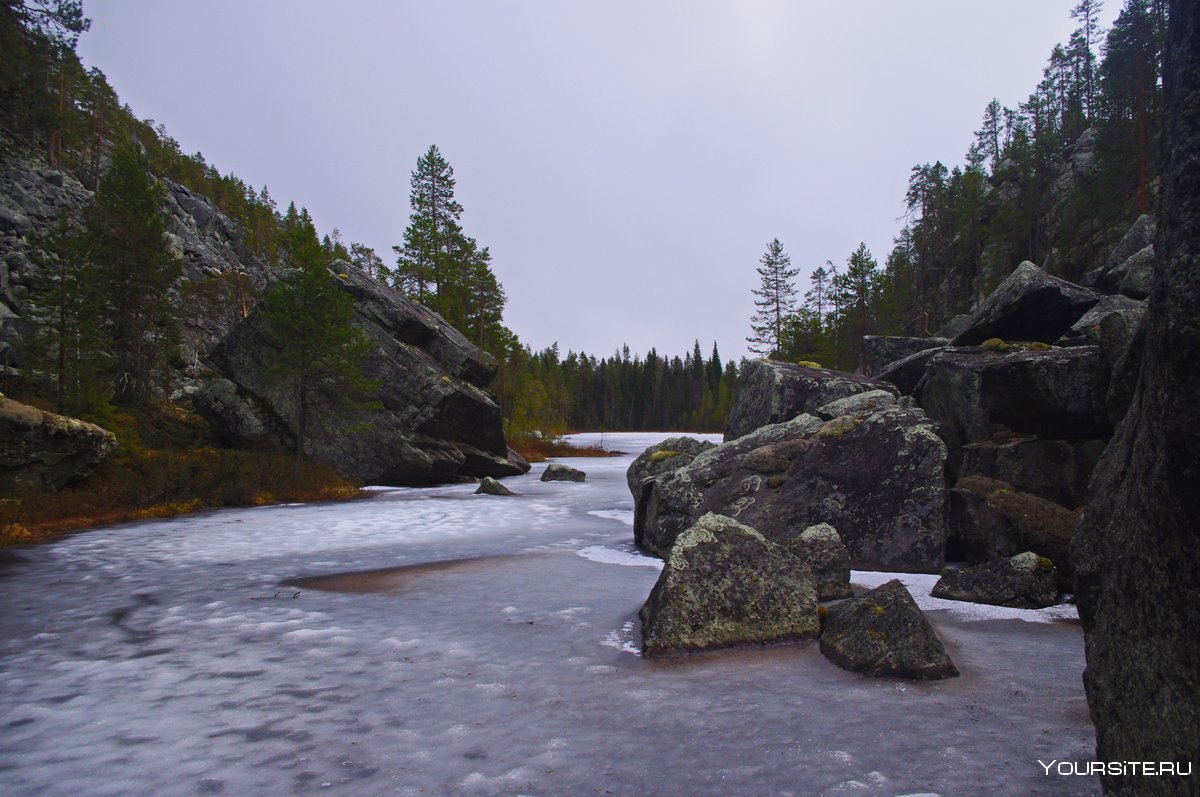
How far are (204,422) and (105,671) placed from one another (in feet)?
72.7

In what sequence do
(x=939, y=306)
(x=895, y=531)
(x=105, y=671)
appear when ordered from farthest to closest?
1. (x=939, y=306)
2. (x=895, y=531)
3. (x=105, y=671)

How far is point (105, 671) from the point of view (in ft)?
17.4

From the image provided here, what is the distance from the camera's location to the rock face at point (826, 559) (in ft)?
24.4

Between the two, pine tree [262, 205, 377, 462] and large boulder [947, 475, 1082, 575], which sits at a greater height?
pine tree [262, 205, 377, 462]

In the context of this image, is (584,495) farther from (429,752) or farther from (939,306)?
(939,306)

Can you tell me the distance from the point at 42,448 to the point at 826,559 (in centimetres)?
1760

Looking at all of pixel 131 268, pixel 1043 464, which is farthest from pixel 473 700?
pixel 131 268

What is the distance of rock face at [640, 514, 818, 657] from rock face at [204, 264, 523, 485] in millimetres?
18407

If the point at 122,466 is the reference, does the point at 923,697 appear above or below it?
below

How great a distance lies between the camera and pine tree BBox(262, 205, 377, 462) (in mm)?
20594

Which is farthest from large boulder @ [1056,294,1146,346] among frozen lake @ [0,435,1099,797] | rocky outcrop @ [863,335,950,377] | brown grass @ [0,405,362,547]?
brown grass @ [0,405,362,547]

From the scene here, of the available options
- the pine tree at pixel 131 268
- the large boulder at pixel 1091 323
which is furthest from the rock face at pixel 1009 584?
the pine tree at pixel 131 268

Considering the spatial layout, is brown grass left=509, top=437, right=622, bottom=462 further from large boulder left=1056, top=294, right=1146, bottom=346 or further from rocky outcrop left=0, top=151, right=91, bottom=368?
large boulder left=1056, top=294, right=1146, bottom=346

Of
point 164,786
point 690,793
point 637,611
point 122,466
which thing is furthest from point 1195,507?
point 122,466
